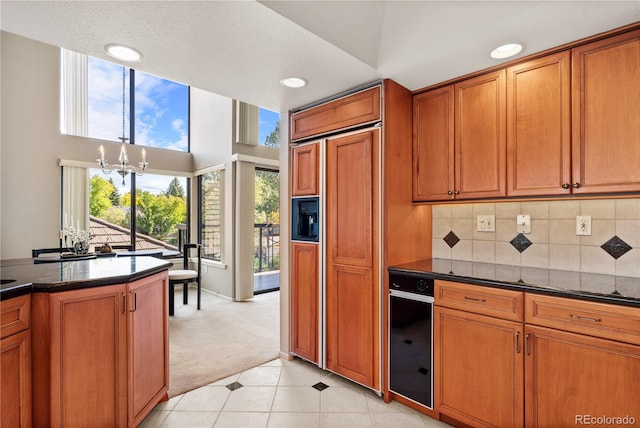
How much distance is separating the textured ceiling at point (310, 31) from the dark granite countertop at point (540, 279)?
134 centimetres

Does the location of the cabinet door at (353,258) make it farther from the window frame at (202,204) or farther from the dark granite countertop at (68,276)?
the window frame at (202,204)

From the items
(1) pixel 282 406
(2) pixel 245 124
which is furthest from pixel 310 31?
(2) pixel 245 124

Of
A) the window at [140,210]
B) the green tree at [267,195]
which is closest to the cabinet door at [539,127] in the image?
the green tree at [267,195]

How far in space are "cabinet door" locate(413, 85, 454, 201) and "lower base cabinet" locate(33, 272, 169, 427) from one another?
206 cm

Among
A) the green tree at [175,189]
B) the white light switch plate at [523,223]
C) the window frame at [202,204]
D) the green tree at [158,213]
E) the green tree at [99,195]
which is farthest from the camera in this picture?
the green tree at [175,189]

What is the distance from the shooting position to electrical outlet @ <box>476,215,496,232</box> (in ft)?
7.76

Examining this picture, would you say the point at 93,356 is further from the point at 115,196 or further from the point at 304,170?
the point at 115,196

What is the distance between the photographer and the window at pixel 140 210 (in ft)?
17.1

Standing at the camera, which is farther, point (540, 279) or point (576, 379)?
point (540, 279)

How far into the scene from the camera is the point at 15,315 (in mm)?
1457

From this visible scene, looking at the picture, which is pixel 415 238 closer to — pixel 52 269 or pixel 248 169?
pixel 52 269

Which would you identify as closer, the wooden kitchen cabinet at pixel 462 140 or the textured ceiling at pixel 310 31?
the textured ceiling at pixel 310 31

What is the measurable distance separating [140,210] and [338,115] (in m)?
4.71

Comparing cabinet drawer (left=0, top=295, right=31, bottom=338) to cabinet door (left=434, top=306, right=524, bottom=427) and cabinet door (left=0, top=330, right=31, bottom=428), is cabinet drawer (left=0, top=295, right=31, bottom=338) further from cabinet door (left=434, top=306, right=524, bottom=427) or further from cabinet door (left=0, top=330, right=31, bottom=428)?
cabinet door (left=434, top=306, right=524, bottom=427)
